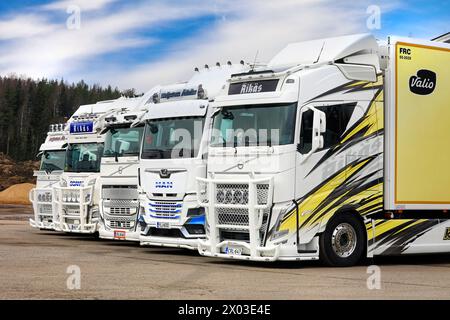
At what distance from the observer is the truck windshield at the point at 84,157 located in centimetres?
2020

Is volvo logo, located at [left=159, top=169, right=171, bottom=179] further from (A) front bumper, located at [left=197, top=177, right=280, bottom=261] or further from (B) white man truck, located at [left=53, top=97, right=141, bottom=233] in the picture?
(B) white man truck, located at [left=53, top=97, right=141, bottom=233]

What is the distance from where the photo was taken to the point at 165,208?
15641 mm

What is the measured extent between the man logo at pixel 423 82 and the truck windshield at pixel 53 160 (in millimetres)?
11926

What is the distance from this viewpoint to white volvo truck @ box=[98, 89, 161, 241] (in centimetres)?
1788

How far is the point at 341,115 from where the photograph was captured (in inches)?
535

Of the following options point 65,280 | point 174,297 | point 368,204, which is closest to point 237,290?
point 174,297

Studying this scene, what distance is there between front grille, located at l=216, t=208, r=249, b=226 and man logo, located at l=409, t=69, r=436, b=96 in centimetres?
395

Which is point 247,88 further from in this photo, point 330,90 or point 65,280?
point 65,280

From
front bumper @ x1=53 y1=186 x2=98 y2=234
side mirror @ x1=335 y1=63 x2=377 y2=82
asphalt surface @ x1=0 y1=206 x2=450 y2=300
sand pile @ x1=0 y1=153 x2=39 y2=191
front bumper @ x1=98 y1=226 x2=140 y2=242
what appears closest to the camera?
asphalt surface @ x1=0 y1=206 x2=450 y2=300

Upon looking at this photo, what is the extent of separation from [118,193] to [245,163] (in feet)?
18.1

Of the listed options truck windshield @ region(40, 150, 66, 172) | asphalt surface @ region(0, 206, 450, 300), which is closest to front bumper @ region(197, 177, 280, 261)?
asphalt surface @ region(0, 206, 450, 300)

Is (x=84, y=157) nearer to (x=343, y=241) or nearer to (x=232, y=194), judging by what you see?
(x=232, y=194)

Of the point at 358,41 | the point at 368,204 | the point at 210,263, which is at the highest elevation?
the point at 358,41
